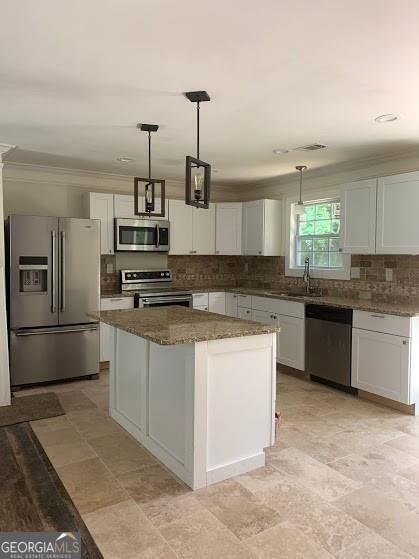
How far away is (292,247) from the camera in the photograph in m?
5.65

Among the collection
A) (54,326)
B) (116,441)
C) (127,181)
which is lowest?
(116,441)

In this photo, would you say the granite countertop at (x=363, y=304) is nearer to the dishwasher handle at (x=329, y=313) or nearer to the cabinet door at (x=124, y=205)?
the dishwasher handle at (x=329, y=313)

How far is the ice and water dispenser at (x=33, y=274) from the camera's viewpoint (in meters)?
4.29

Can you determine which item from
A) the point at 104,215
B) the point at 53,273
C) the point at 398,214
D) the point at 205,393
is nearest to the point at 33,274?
the point at 53,273

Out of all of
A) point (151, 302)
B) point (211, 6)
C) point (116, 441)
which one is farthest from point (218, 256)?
point (211, 6)

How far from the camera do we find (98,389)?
4387mm

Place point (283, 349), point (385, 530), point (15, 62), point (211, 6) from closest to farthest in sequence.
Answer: point (211, 6) < point (385, 530) < point (15, 62) < point (283, 349)

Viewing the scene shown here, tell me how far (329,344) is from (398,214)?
1.42m

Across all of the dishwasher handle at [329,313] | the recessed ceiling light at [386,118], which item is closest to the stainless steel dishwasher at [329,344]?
the dishwasher handle at [329,313]

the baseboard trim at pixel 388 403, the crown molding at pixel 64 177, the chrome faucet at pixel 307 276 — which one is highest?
the crown molding at pixel 64 177

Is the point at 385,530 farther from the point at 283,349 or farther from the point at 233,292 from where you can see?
the point at 233,292

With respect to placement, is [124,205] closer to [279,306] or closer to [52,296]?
[52,296]

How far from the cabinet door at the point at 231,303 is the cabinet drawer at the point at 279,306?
0.38 m

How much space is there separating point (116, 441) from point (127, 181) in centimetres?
347
